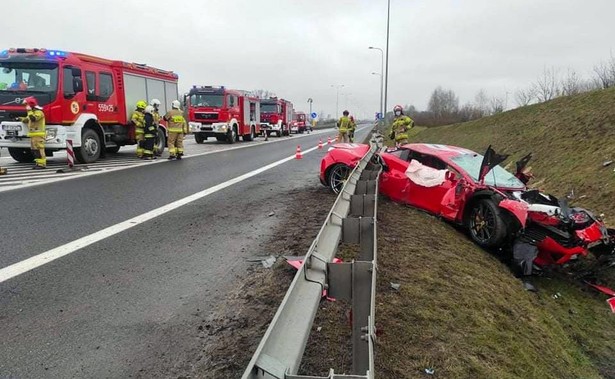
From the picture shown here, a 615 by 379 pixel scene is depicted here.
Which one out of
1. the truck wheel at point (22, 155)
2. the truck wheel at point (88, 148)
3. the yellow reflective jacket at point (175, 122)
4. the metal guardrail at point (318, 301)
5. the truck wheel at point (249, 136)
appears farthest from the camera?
the truck wheel at point (249, 136)

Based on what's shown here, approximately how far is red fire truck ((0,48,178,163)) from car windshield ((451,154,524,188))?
10.2 m

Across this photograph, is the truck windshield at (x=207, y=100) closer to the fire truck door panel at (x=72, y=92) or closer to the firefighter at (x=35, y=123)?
the fire truck door panel at (x=72, y=92)

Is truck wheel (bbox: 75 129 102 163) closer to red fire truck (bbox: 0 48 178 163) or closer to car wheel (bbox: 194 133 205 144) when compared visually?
red fire truck (bbox: 0 48 178 163)

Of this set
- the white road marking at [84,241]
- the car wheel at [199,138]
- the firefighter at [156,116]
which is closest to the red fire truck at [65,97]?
the firefighter at [156,116]

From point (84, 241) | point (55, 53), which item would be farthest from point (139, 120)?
point (84, 241)

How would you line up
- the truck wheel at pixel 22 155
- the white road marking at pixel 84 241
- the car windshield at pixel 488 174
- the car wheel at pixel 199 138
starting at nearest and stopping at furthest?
the white road marking at pixel 84 241 < the car windshield at pixel 488 174 < the truck wheel at pixel 22 155 < the car wheel at pixel 199 138

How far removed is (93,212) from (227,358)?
4653mm

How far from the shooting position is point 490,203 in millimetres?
6090

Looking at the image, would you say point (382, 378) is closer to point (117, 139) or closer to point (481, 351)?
point (481, 351)

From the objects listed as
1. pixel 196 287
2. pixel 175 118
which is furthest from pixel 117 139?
pixel 196 287

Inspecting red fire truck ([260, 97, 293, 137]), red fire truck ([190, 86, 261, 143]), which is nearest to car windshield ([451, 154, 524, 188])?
red fire truck ([190, 86, 261, 143])

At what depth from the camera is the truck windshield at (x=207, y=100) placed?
23.0 meters

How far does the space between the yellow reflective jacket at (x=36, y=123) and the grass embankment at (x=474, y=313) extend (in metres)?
8.92

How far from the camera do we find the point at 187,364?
2.82 m
